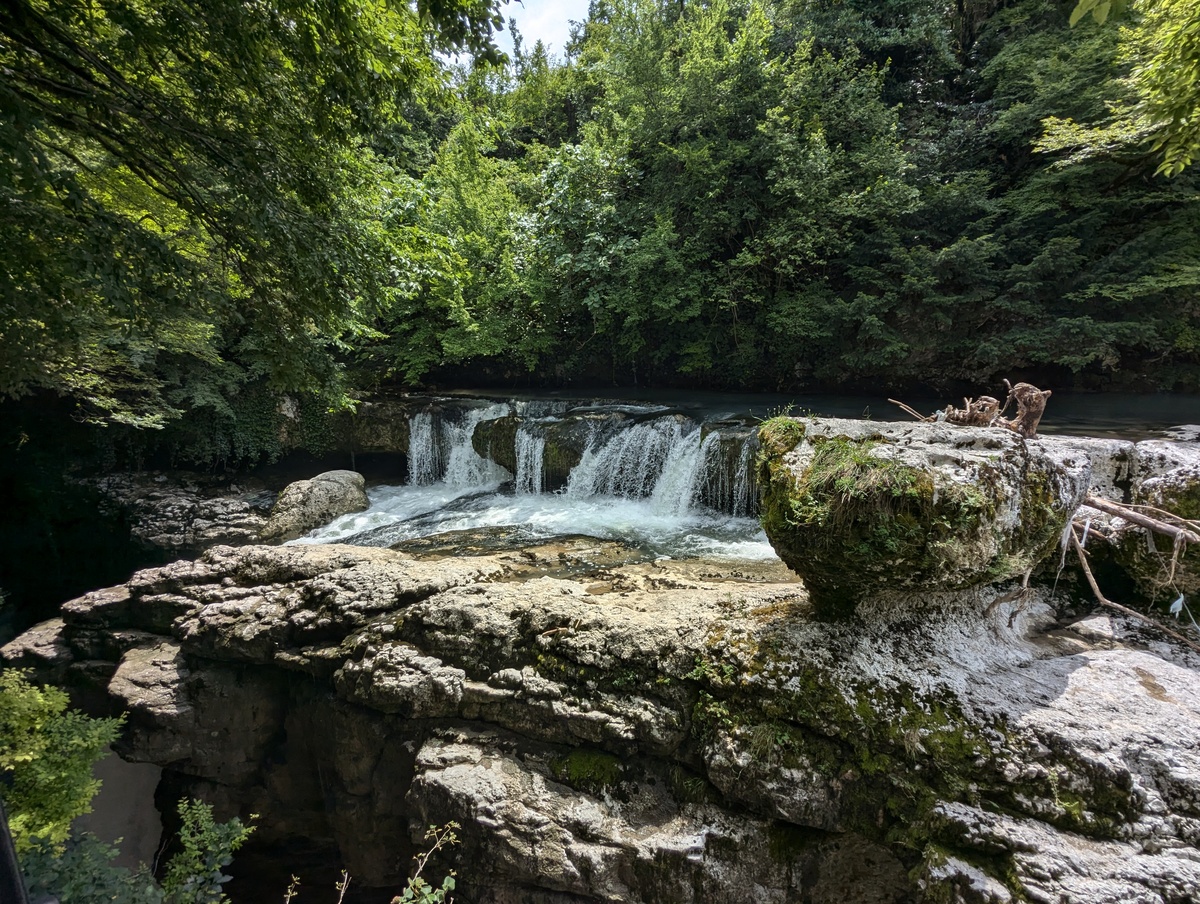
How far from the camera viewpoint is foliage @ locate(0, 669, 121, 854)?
124 inches

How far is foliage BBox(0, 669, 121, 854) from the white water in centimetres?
433

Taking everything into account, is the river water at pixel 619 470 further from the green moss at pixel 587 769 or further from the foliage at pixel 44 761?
the foliage at pixel 44 761

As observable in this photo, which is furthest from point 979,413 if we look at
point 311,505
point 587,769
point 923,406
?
point 311,505

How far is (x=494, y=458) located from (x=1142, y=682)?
31.6 ft

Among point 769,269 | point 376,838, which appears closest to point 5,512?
point 376,838

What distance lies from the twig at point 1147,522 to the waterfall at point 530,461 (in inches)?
314

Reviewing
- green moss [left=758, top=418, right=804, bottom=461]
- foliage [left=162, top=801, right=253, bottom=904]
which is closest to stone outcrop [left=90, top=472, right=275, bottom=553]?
foliage [left=162, top=801, right=253, bottom=904]

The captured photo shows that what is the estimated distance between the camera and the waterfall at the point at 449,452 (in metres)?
11.1

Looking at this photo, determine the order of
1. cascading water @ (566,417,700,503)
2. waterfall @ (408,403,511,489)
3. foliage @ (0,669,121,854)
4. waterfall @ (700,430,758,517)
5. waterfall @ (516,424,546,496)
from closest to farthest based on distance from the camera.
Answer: foliage @ (0,669,121,854), waterfall @ (700,430,758,517), cascading water @ (566,417,700,503), waterfall @ (516,424,546,496), waterfall @ (408,403,511,489)

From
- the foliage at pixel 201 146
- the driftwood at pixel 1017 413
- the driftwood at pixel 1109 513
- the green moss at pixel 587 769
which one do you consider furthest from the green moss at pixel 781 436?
the foliage at pixel 201 146

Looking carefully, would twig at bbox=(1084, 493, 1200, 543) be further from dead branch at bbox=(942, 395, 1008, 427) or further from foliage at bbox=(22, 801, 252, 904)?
foliage at bbox=(22, 801, 252, 904)

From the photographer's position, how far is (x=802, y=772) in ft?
A: 8.99

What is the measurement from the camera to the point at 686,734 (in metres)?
3.12

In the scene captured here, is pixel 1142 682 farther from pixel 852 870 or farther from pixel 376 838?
pixel 376 838
